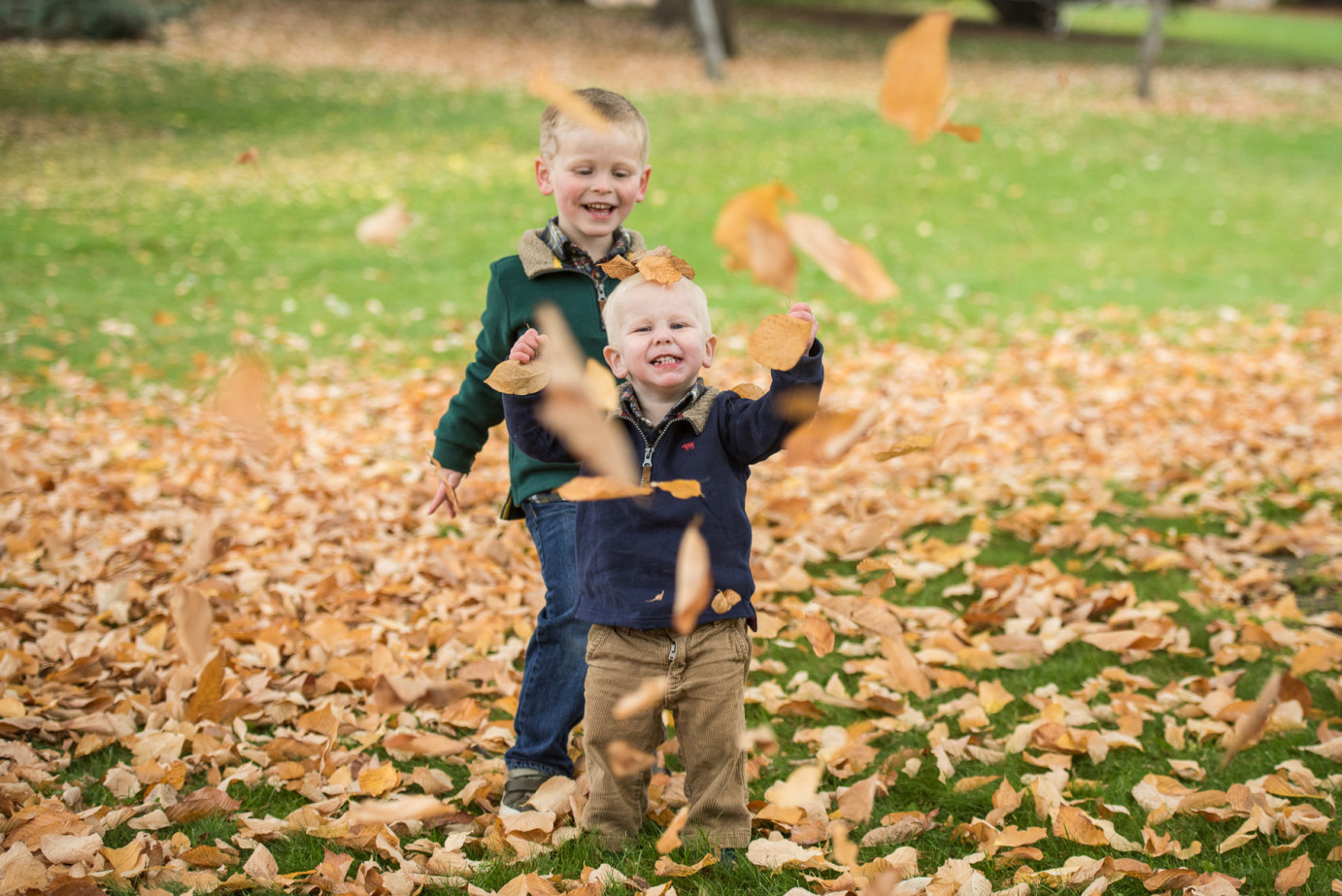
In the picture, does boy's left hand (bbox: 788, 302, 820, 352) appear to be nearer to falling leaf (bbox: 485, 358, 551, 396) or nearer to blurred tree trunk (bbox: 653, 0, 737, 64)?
falling leaf (bbox: 485, 358, 551, 396)

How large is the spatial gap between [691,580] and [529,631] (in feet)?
6.20

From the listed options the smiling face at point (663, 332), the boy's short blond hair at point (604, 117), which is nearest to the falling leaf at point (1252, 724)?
the smiling face at point (663, 332)

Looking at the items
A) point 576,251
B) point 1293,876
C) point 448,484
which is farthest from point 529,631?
point 1293,876

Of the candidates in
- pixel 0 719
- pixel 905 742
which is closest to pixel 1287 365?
pixel 905 742

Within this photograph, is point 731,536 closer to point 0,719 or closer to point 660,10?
point 0,719

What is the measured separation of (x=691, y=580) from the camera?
2.17 meters

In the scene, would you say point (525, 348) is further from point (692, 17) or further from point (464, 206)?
point (692, 17)

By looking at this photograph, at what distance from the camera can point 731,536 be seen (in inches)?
92.4

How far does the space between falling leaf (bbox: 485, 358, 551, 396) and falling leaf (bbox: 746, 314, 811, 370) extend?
1.51ft

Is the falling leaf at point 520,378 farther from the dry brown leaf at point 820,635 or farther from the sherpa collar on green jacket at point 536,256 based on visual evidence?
the dry brown leaf at point 820,635

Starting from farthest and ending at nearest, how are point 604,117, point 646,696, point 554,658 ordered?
point 554,658 < point 604,117 < point 646,696

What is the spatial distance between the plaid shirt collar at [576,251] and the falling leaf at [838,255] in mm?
696

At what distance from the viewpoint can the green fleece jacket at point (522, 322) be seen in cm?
262

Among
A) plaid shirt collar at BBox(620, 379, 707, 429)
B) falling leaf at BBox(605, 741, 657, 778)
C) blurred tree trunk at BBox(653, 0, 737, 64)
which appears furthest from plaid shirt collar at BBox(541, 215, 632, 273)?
blurred tree trunk at BBox(653, 0, 737, 64)
